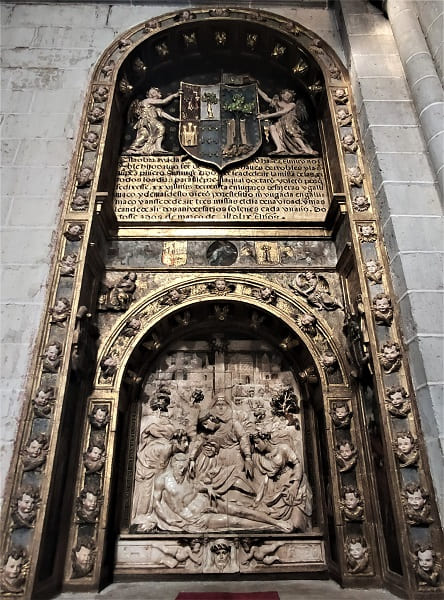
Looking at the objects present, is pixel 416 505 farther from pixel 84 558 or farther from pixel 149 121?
pixel 149 121

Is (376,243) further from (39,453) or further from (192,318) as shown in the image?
(39,453)

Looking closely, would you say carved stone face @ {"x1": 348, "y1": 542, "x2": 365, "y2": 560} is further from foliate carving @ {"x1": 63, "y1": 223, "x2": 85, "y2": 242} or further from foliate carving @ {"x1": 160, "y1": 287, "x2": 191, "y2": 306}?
foliate carving @ {"x1": 63, "y1": 223, "x2": 85, "y2": 242}

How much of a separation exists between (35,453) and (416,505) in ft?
14.2

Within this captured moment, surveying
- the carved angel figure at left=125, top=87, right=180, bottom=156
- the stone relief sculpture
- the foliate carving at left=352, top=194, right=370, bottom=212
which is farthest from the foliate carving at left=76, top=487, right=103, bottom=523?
the carved angel figure at left=125, top=87, right=180, bottom=156

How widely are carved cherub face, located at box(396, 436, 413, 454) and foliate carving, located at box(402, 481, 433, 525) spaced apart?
376 mm

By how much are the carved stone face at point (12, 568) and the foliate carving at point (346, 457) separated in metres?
3.99

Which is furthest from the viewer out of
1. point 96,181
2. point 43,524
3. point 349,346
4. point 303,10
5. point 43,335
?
point 303,10

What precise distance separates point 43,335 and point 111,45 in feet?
20.1

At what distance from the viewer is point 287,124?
902 cm

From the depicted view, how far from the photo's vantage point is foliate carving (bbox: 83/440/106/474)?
19.6 ft

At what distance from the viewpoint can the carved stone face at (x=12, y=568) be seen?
464 cm

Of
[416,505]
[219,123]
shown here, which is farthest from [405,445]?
[219,123]

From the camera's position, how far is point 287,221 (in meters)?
7.82

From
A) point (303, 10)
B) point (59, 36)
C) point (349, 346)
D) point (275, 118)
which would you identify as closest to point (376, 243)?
point (349, 346)
